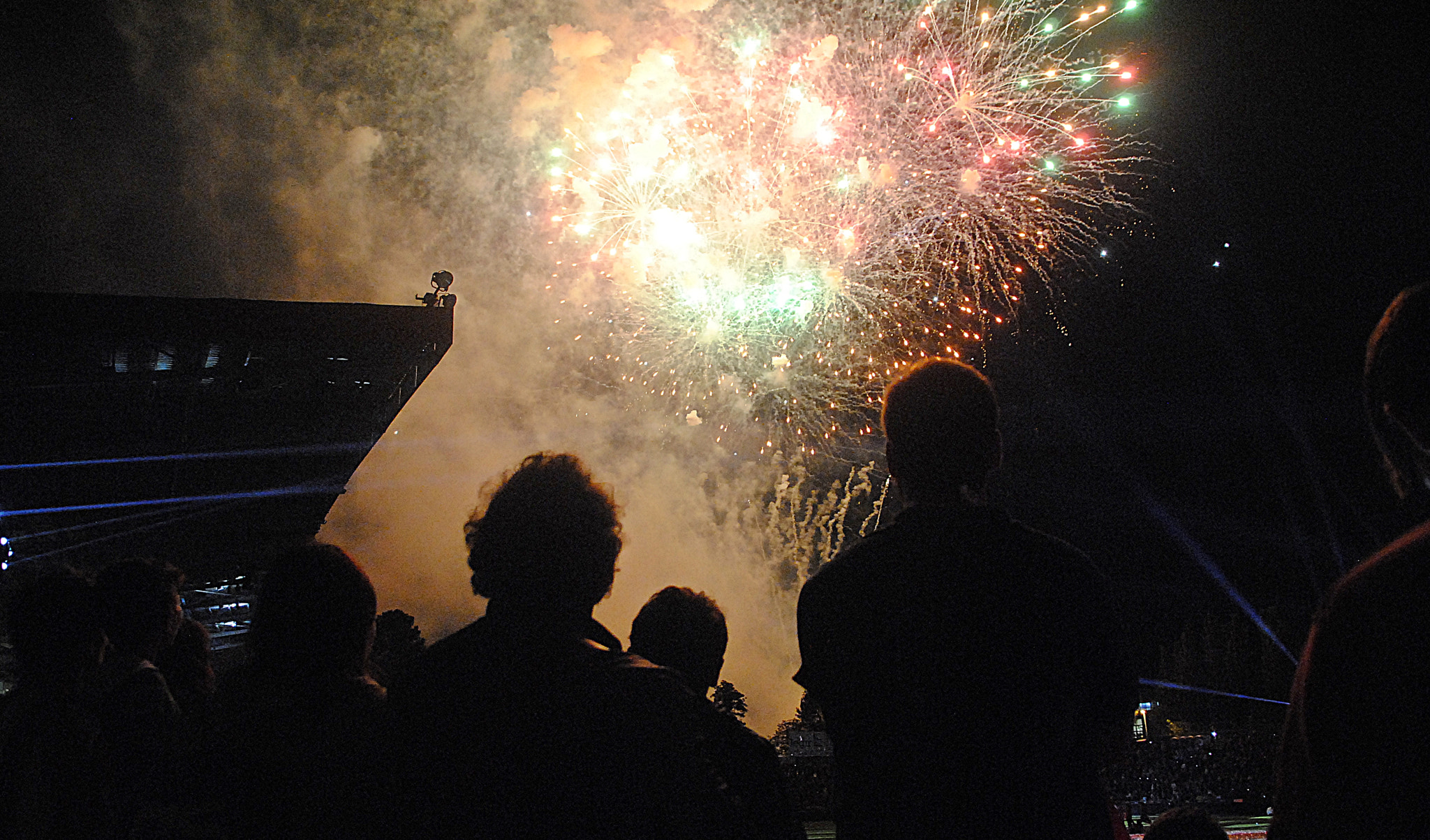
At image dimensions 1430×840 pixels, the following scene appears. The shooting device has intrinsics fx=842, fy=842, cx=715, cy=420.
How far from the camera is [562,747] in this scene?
159cm

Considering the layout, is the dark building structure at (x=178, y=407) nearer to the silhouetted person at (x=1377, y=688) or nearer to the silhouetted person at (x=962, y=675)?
the silhouetted person at (x=962, y=675)

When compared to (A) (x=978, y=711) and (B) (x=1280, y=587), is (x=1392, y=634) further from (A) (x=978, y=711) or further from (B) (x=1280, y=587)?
(B) (x=1280, y=587)

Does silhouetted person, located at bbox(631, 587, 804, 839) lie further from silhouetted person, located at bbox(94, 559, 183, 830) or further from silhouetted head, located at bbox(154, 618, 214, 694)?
silhouetted head, located at bbox(154, 618, 214, 694)

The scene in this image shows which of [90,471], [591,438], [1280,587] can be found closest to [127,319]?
Answer: [90,471]

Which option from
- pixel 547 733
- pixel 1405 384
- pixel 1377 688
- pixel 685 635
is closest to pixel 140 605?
pixel 685 635

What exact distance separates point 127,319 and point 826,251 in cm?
802

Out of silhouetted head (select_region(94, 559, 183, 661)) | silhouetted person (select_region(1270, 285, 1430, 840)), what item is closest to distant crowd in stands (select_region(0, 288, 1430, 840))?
silhouetted person (select_region(1270, 285, 1430, 840))

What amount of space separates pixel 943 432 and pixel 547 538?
3.02 feet

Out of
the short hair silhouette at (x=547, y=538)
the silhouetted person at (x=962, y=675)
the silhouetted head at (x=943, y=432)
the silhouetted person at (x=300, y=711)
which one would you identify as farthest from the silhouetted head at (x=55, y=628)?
the silhouetted head at (x=943, y=432)

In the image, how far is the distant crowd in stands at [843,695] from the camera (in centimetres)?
118

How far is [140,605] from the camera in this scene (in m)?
3.15

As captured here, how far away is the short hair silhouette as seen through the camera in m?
1.79

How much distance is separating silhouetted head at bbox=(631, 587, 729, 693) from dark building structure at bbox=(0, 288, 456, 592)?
27.3 ft

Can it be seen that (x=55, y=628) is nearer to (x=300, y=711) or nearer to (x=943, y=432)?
(x=300, y=711)
